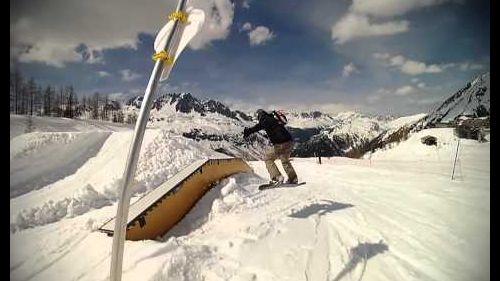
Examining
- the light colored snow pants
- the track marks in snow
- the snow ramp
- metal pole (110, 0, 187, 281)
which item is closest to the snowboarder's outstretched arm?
the light colored snow pants

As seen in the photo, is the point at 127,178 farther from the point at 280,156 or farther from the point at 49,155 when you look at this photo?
the point at 49,155

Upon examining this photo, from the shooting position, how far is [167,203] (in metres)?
5.50

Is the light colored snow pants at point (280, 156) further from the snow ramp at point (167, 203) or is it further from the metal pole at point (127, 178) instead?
the metal pole at point (127, 178)

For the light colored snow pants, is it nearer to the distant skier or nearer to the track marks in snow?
the distant skier

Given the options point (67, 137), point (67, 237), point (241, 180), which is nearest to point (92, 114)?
point (67, 137)

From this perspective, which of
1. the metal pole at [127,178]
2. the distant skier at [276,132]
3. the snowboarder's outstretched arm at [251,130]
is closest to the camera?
the metal pole at [127,178]

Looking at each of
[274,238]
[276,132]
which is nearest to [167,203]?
[274,238]

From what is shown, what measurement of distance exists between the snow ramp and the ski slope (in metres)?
0.19

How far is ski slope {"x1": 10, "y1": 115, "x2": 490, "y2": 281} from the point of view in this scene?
3.65m

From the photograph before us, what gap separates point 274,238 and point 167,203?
6.28 feet

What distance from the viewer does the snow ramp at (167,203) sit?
176 inches

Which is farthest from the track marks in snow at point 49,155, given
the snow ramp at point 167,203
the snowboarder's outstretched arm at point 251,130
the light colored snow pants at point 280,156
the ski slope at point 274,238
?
the light colored snow pants at point 280,156

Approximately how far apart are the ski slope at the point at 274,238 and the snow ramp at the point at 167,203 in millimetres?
193

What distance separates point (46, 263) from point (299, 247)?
2952 millimetres
